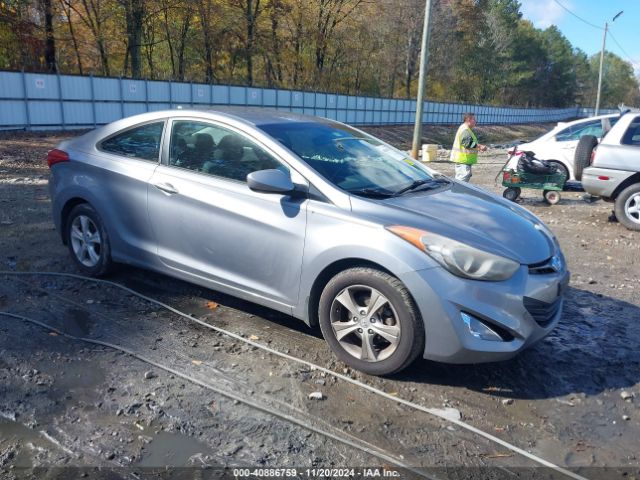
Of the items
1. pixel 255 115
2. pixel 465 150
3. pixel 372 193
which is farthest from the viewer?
pixel 465 150

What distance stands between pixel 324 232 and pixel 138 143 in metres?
2.13

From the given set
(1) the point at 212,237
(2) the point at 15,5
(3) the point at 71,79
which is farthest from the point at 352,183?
(2) the point at 15,5

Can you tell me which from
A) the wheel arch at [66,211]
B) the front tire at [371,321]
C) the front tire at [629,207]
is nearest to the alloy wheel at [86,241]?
the wheel arch at [66,211]

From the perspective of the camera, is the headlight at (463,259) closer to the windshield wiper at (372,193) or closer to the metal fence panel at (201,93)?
the windshield wiper at (372,193)

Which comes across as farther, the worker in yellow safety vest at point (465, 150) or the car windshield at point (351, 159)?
the worker in yellow safety vest at point (465, 150)

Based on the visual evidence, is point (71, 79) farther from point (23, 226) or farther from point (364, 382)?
point (364, 382)

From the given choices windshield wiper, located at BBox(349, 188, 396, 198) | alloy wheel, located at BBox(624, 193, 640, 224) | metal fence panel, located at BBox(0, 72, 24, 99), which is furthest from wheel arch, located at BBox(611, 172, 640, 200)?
metal fence panel, located at BBox(0, 72, 24, 99)

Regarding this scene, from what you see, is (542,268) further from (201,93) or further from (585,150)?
(201,93)

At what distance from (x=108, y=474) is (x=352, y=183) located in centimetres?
241

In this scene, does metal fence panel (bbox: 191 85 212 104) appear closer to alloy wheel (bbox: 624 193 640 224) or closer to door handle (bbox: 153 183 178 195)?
alloy wheel (bbox: 624 193 640 224)

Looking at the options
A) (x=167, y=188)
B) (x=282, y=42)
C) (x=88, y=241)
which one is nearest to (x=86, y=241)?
(x=88, y=241)

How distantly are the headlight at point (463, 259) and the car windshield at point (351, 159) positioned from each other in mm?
676

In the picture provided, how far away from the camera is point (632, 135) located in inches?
343

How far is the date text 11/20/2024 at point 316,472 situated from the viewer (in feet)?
9.26
